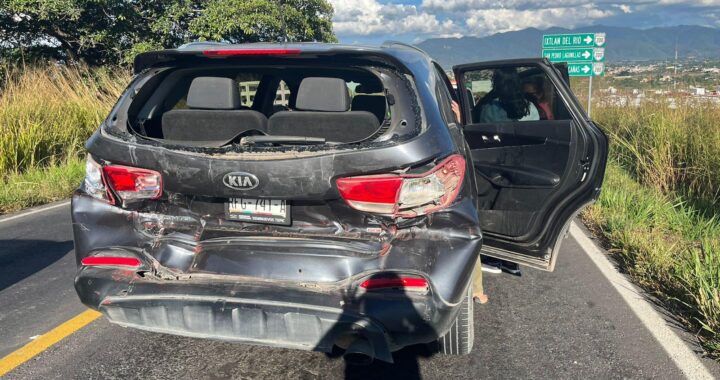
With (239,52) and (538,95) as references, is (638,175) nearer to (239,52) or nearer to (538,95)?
(538,95)

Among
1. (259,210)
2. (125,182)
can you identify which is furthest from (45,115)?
(259,210)

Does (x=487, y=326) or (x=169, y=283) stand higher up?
(x=169, y=283)

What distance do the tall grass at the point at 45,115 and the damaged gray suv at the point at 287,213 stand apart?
6.82m

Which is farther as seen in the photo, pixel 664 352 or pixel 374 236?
pixel 664 352

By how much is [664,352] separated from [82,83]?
12.0 meters

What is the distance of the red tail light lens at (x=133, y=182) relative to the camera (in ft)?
9.18

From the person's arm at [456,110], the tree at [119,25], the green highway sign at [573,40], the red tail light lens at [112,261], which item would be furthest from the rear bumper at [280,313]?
the tree at [119,25]

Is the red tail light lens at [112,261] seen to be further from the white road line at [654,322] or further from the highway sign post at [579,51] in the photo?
the highway sign post at [579,51]

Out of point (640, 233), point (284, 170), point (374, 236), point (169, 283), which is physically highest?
point (284, 170)

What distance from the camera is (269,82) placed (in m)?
5.19

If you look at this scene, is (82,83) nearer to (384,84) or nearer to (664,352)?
(384,84)

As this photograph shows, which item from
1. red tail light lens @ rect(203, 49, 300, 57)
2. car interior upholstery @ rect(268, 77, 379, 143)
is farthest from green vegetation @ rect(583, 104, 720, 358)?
red tail light lens @ rect(203, 49, 300, 57)

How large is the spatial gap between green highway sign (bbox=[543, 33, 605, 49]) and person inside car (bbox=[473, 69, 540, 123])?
45.8ft

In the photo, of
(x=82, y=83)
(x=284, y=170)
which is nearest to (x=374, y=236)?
(x=284, y=170)
